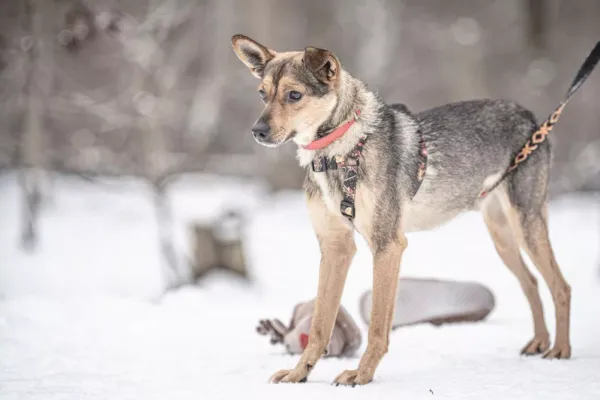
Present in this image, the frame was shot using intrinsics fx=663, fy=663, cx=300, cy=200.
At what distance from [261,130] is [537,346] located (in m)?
2.65

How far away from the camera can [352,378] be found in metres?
3.79

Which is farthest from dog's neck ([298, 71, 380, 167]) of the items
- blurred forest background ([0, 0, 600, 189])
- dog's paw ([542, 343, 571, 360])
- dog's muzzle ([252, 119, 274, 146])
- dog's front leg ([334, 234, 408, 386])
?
blurred forest background ([0, 0, 600, 189])

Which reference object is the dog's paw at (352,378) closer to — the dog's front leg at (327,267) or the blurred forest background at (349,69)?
the dog's front leg at (327,267)

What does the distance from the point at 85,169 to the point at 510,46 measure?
11.7 meters

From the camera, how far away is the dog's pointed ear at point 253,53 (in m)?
4.29

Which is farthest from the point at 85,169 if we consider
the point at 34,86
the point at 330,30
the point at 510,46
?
the point at 510,46

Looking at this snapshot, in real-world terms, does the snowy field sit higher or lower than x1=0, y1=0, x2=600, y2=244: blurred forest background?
lower

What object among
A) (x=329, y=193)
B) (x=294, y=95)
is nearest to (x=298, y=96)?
(x=294, y=95)

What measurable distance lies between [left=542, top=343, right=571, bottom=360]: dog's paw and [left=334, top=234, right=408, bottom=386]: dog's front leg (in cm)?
134

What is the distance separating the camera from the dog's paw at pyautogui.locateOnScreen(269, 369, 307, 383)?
3911 mm

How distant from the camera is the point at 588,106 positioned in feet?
55.6

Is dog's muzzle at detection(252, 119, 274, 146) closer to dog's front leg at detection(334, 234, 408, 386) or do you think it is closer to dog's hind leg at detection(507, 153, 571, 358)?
dog's front leg at detection(334, 234, 408, 386)

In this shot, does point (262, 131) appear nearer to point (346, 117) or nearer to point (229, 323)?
point (346, 117)

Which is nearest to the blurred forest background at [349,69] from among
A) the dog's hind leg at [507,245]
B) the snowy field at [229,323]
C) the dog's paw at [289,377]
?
the snowy field at [229,323]
